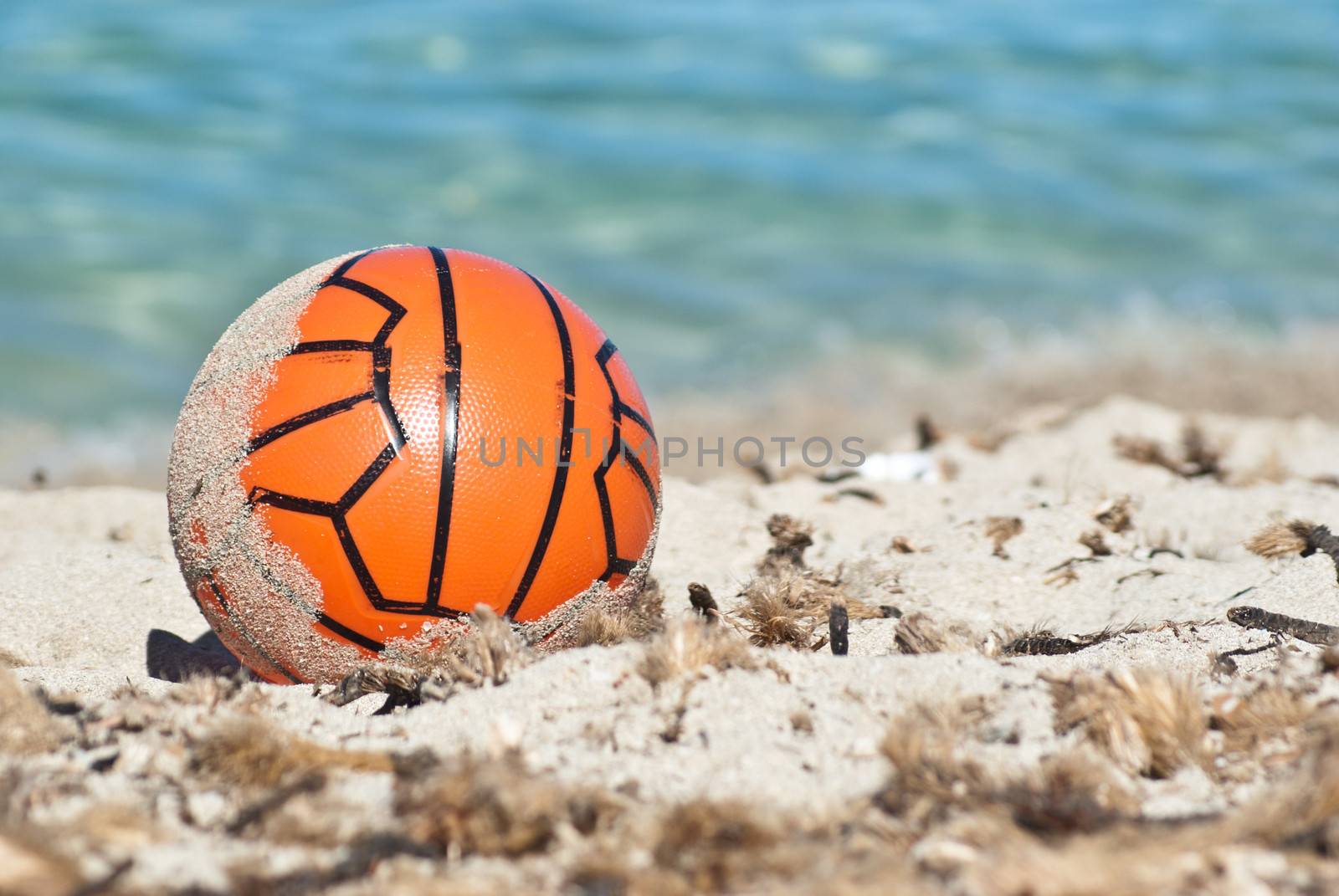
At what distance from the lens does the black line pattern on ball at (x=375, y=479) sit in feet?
9.85

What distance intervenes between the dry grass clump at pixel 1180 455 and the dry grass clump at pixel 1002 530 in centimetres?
143

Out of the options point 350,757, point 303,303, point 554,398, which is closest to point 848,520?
point 554,398

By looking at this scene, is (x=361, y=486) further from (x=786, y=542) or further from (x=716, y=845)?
(x=786, y=542)

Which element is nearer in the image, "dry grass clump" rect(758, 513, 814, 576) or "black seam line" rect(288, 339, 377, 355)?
"black seam line" rect(288, 339, 377, 355)

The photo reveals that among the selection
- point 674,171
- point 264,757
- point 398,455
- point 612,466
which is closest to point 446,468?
point 398,455

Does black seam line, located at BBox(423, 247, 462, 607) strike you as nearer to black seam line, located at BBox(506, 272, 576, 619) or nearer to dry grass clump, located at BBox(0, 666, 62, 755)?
black seam line, located at BBox(506, 272, 576, 619)

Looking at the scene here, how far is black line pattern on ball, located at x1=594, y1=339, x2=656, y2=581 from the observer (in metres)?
3.22

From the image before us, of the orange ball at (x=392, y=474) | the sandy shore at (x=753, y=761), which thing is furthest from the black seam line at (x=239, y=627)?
the sandy shore at (x=753, y=761)

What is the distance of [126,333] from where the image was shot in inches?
369

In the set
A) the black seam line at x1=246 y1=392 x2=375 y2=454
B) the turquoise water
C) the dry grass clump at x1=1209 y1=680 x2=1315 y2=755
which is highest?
the turquoise water

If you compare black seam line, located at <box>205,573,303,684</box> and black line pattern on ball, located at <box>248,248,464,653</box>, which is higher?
black line pattern on ball, located at <box>248,248,464,653</box>

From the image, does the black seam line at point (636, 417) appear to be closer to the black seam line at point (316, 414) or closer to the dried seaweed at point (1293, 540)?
the black seam line at point (316, 414)

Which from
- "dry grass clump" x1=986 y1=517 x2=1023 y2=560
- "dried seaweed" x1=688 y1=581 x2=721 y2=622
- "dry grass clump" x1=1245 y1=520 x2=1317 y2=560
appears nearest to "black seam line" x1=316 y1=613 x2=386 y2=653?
"dried seaweed" x1=688 y1=581 x2=721 y2=622

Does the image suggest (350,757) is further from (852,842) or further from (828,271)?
(828,271)
